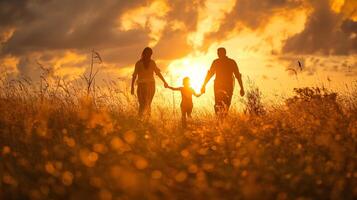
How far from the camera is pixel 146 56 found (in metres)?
12.6

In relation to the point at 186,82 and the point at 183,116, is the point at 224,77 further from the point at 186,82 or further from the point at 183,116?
the point at 186,82

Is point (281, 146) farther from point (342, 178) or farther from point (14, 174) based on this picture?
point (14, 174)

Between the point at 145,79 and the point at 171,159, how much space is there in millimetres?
6082

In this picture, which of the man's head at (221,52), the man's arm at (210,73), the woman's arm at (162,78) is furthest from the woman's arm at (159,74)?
the man's head at (221,52)

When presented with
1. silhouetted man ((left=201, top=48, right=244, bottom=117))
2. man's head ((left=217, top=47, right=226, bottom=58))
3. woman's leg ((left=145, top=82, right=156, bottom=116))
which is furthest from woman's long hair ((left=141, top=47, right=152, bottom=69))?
man's head ((left=217, top=47, right=226, bottom=58))

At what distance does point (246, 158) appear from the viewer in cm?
608

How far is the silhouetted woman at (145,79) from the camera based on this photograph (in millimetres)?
12469

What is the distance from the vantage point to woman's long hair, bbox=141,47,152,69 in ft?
41.1

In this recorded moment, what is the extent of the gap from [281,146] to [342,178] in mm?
1555

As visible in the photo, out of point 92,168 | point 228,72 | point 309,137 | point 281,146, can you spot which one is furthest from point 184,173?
point 228,72

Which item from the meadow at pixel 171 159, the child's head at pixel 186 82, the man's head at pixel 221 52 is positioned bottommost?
the meadow at pixel 171 159

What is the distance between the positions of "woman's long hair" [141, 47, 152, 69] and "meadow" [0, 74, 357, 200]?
3.68 metres

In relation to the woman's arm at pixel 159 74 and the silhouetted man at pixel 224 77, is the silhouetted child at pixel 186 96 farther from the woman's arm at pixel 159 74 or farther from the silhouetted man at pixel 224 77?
the silhouetted man at pixel 224 77

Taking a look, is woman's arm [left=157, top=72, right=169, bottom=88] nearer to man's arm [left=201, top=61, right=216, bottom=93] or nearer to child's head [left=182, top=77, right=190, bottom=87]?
child's head [left=182, top=77, right=190, bottom=87]
